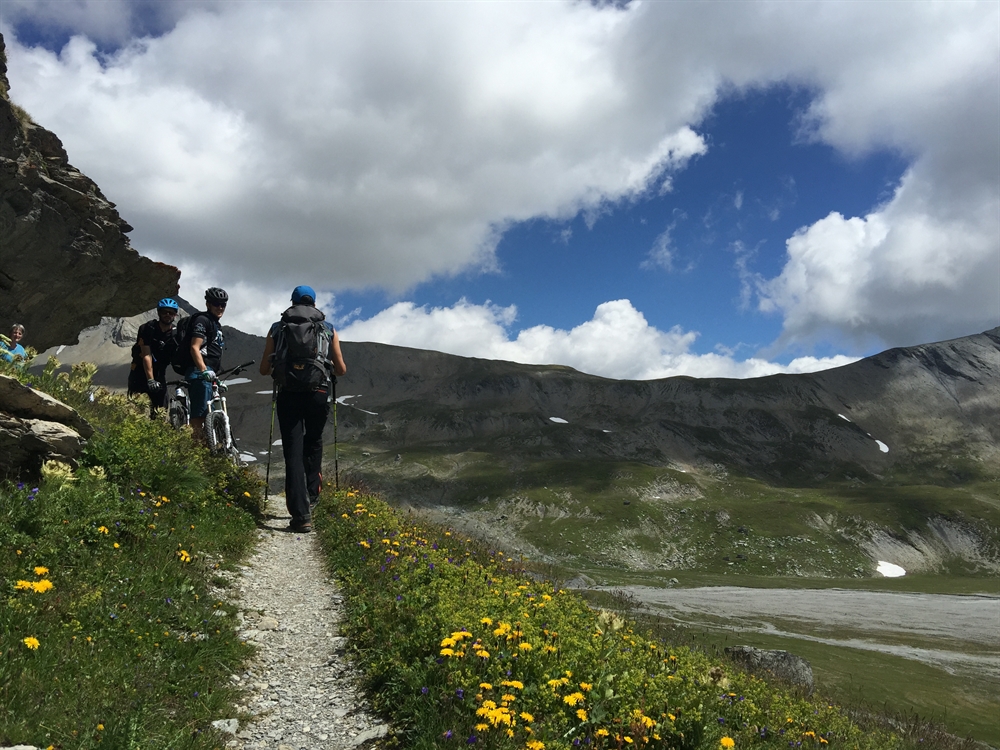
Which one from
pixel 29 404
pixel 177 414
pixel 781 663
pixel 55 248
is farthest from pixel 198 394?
pixel 781 663

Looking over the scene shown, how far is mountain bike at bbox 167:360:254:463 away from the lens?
12.7m

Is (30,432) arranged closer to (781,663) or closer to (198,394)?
(198,394)

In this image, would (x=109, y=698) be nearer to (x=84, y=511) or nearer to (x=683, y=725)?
(x=84, y=511)

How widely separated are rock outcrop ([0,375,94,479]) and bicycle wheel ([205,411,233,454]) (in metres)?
3.71

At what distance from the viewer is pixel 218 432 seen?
42.8 ft

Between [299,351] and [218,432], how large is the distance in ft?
12.2

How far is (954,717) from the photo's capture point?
35125mm

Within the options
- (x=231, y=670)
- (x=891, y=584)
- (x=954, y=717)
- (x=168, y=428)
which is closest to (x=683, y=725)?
(x=231, y=670)

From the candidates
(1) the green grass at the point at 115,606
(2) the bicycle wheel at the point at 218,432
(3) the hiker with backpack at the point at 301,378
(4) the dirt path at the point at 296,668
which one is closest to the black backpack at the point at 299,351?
(3) the hiker with backpack at the point at 301,378

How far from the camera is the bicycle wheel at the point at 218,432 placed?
1262 cm

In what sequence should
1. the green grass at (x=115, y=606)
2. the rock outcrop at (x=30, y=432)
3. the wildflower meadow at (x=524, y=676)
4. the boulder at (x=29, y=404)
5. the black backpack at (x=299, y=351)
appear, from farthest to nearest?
1. the black backpack at (x=299, y=351)
2. the boulder at (x=29, y=404)
3. the rock outcrop at (x=30, y=432)
4. the wildflower meadow at (x=524, y=676)
5. the green grass at (x=115, y=606)

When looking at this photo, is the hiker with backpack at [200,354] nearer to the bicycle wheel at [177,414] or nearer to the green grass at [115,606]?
the bicycle wheel at [177,414]

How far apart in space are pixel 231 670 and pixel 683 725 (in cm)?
428

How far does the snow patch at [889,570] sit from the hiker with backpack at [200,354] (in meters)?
158
